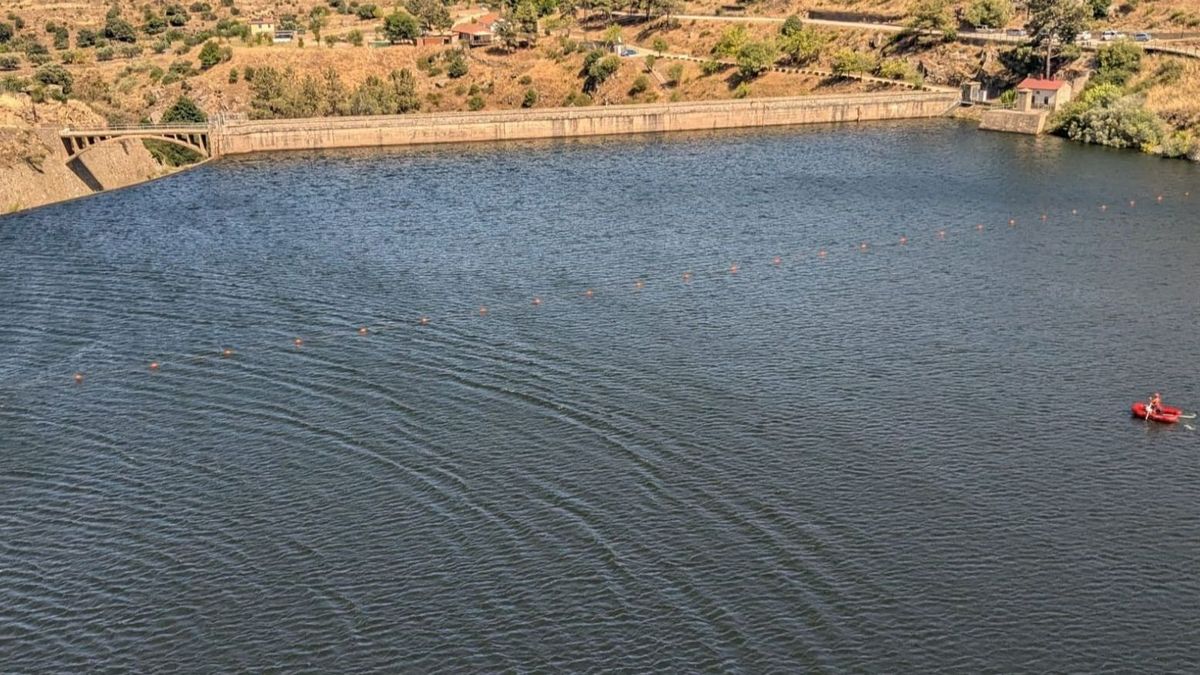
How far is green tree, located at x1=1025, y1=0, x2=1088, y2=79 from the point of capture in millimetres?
165125

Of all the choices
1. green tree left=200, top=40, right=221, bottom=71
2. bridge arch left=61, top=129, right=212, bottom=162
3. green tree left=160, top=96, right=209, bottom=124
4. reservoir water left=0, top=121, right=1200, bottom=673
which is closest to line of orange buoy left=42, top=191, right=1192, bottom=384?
reservoir water left=0, top=121, right=1200, bottom=673

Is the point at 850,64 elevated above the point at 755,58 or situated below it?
below

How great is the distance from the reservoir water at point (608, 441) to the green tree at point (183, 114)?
51851mm

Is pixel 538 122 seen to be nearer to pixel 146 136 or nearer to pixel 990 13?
pixel 146 136

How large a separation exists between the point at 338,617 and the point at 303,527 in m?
8.37

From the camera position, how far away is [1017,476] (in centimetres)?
5953

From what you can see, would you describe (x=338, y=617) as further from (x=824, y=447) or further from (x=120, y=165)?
(x=120, y=165)

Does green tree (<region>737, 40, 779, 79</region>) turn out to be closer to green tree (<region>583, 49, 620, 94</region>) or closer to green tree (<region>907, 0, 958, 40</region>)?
green tree (<region>583, 49, 620, 94</region>)

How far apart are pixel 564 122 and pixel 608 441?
111678 mm

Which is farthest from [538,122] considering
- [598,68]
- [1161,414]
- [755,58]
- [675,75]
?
[1161,414]

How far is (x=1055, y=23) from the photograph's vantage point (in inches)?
6531

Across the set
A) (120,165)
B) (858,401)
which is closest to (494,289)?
(858,401)

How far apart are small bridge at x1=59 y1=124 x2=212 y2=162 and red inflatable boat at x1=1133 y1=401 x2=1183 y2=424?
12200cm

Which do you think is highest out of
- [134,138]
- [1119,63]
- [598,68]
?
[1119,63]
